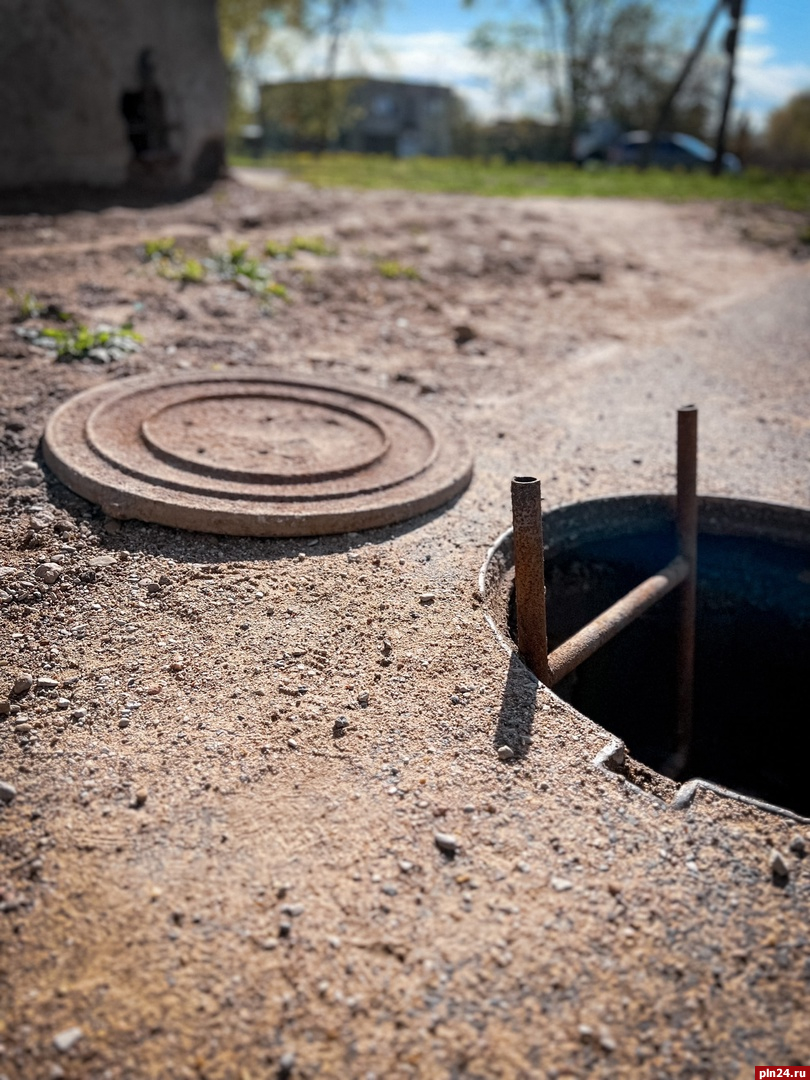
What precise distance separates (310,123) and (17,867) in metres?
33.5

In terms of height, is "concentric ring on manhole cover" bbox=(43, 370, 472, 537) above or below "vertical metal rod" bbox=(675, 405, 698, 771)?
above

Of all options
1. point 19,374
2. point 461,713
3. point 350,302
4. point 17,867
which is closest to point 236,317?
point 350,302

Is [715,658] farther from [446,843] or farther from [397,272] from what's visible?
[397,272]

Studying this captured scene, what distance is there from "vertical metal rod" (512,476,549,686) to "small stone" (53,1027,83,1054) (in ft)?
5.79

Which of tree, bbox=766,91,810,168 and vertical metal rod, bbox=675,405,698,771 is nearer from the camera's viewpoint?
vertical metal rod, bbox=675,405,698,771

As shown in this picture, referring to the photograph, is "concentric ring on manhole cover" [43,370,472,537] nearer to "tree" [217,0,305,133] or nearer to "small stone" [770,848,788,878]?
"small stone" [770,848,788,878]

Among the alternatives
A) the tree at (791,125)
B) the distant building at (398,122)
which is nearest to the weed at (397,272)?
the tree at (791,125)

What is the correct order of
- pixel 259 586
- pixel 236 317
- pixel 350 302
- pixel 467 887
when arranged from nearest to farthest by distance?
pixel 467 887
pixel 259 586
pixel 236 317
pixel 350 302

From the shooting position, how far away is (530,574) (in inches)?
116

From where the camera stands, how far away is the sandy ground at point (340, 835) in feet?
6.09

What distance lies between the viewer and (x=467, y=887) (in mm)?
2166

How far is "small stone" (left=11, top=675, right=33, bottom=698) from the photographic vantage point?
272 centimetres

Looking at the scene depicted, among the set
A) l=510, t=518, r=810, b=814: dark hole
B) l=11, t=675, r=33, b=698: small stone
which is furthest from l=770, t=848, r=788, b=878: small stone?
l=11, t=675, r=33, b=698: small stone

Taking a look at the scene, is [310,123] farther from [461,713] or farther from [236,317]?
[461,713]
